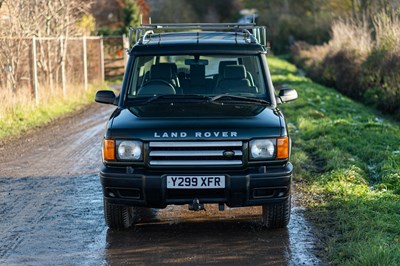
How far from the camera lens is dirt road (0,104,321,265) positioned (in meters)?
6.24

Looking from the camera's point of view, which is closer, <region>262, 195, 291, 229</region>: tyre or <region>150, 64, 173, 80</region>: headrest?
<region>262, 195, 291, 229</region>: tyre

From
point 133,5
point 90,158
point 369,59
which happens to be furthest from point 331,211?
point 133,5

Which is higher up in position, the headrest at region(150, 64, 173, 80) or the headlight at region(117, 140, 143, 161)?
the headrest at region(150, 64, 173, 80)

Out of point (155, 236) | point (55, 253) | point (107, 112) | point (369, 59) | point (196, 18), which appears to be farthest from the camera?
point (196, 18)

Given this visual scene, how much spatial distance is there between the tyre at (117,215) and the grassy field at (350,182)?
2004mm

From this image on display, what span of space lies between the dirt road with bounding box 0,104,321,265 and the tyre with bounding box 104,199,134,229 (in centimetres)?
10

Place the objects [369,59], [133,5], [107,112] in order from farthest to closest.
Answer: [133,5], [369,59], [107,112]

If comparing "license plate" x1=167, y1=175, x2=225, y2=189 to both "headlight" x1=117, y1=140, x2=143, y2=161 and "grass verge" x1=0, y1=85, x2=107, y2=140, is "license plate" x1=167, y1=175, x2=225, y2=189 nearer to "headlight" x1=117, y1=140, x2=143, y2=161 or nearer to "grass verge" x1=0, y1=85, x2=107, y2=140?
"headlight" x1=117, y1=140, x2=143, y2=161

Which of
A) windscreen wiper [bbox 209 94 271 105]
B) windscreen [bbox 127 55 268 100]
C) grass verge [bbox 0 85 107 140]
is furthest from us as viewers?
grass verge [bbox 0 85 107 140]

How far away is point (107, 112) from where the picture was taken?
750 inches

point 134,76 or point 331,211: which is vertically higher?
point 134,76

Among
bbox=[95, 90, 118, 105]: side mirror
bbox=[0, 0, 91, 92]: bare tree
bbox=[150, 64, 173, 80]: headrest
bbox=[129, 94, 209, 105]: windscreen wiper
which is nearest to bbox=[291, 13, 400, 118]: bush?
bbox=[0, 0, 91, 92]: bare tree

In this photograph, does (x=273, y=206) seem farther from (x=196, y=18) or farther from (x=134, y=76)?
(x=196, y=18)

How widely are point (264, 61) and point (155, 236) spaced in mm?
2409
